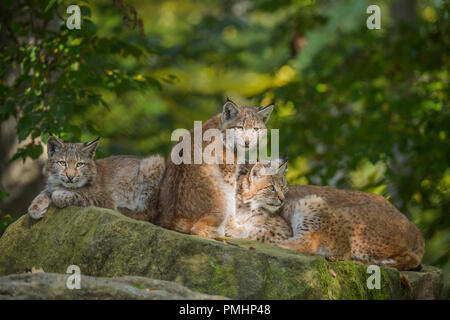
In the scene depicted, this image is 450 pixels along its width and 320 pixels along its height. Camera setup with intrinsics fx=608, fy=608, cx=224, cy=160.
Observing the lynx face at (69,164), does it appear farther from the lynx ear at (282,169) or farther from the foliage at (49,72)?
the lynx ear at (282,169)

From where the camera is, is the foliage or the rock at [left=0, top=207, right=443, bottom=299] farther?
the foliage

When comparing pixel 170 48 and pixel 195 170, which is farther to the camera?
pixel 170 48

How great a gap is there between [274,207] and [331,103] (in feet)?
16.4

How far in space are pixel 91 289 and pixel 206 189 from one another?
5.88 feet

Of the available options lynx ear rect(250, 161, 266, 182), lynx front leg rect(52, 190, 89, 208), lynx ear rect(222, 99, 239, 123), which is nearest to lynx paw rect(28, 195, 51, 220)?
lynx front leg rect(52, 190, 89, 208)

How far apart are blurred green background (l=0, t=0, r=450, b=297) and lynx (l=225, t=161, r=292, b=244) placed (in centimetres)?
192

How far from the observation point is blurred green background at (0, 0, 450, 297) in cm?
723

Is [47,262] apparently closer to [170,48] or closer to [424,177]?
[424,177]

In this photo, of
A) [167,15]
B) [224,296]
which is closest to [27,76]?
[224,296]

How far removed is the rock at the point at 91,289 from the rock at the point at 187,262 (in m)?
0.37

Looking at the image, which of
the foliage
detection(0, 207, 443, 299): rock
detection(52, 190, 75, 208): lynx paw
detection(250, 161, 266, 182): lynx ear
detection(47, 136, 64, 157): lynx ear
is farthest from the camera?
the foliage

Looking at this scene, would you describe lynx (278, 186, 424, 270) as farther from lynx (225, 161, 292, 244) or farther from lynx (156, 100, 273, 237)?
lynx (156, 100, 273, 237)

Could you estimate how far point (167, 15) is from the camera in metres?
17.2
